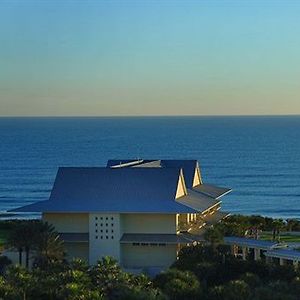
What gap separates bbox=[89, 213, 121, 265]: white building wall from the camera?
149 ft

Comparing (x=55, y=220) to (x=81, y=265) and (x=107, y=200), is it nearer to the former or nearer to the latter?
(x=107, y=200)

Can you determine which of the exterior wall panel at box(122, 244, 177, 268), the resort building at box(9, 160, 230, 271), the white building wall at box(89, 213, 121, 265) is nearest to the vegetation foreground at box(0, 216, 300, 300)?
the exterior wall panel at box(122, 244, 177, 268)

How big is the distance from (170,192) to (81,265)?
1191 cm

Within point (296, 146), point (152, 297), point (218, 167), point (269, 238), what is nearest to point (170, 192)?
point (269, 238)

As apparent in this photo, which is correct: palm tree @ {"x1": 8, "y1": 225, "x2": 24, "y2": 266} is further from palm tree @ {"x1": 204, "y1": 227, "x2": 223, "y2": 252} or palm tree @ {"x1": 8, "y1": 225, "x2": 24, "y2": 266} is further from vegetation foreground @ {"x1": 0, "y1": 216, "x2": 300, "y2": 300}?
palm tree @ {"x1": 204, "y1": 227, "x2": 223, "y2": 252}

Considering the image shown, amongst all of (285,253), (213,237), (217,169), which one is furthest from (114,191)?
(217,169)

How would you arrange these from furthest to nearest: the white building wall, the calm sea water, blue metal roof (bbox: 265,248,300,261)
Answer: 1. the calm sea water
2. the white building wall
3. blue metal roof (bbox: 265,248,300,261)

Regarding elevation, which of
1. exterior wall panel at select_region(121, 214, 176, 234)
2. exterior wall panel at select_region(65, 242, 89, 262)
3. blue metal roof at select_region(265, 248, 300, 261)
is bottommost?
blue metal roof at select_region(265, 248, 300, 261)

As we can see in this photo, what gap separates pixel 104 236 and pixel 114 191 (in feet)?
8.42

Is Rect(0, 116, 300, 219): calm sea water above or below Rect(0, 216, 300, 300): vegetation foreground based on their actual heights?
above

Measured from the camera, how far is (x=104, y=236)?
45375 mm

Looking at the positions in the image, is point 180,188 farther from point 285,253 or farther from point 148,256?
point 285,253

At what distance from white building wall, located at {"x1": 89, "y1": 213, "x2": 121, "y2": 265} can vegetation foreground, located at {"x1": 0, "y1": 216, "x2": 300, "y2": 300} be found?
4.22 meters

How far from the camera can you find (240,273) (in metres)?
38.8
